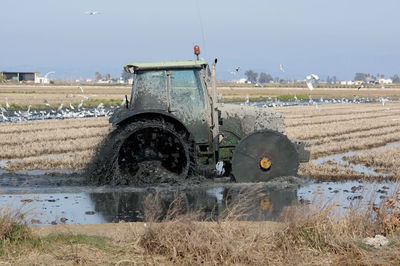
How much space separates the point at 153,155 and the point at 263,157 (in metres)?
2.07

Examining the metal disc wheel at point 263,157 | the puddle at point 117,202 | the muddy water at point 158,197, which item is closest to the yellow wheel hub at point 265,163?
the metal disc wheel at point 263,157

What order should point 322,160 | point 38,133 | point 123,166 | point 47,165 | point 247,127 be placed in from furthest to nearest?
point 38,133
point 322,160
point 47,165
point 247,127
point 123,166

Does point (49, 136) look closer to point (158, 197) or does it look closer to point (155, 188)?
point (155, 188)

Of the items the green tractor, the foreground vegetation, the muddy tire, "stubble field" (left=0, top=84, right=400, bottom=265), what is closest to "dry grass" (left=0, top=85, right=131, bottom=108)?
the green tractor

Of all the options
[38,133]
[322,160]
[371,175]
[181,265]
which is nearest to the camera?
[181,265]

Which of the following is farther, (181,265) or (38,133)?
(38,133)

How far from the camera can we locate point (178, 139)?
404 inches

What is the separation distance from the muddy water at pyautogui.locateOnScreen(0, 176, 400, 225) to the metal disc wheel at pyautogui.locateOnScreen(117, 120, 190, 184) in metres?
0.30

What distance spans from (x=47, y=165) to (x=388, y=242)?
9823 millimetres

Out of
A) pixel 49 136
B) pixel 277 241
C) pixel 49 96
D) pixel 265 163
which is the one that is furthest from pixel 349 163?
pixel 49 96

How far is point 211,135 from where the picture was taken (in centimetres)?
1089

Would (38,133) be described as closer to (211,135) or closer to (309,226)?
(211,135)

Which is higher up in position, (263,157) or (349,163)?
(263,157)

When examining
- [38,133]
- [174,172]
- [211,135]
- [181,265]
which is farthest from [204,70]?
[38,133]
